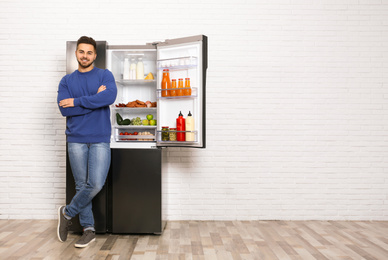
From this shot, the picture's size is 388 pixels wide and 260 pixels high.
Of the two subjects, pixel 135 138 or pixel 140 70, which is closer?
pixel 135 138

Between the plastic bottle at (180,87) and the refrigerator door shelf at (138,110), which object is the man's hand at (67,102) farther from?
the plastic bottle at (180,87)

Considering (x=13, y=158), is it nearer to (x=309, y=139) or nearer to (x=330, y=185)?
(x=309, y=139)

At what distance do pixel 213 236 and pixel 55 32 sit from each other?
9.97 feet

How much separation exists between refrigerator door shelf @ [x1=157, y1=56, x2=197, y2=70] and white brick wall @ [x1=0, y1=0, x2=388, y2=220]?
2.48 ft

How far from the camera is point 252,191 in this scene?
169 inches

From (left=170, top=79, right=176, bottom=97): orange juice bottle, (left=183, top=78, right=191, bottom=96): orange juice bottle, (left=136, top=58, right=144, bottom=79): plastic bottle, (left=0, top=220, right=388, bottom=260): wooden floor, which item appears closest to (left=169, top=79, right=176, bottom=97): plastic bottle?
(left=170, top=79, right=176, bottom=97): orange juice bottle

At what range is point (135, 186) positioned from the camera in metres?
3.65

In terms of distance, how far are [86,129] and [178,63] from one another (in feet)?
3.69

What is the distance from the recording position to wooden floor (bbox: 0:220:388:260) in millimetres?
3008

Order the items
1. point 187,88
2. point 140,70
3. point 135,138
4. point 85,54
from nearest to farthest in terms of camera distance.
A: point 85,54 → point 187,88 → point 135,138 → point 140,70

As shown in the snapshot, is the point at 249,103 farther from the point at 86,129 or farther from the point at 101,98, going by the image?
the point at 86,129

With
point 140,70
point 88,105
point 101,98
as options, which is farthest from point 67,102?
point 140,70

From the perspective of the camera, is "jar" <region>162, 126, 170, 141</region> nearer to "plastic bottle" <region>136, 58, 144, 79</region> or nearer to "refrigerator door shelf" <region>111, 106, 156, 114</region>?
"refrigerator door shelf" <region>111, 106, 156, 114</region>

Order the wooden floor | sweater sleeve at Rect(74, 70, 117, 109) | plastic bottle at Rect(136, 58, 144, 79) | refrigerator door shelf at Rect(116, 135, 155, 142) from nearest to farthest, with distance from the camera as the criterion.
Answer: the wooden floor < sweater sleeve at Rect(74, 70, 117, 109) < refrigerator door shelf at Rect(116, 135, 155, 142) < plastic bottle at Rect(136, 58, 144, 79)
